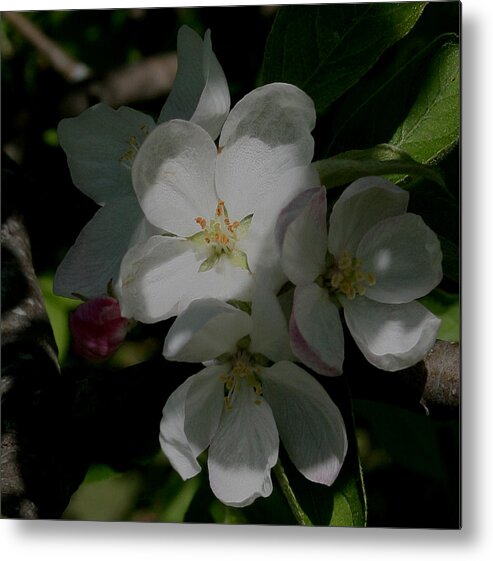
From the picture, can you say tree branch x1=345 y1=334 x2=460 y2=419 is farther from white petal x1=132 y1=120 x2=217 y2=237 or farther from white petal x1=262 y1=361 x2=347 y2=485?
white petal x1=132 y1=120 x2=217 y2=237

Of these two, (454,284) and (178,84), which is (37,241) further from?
(454,284)

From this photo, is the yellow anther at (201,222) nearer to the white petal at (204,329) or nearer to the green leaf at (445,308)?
the white petal at (204,329)

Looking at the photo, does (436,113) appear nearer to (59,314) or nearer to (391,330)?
(391,330)

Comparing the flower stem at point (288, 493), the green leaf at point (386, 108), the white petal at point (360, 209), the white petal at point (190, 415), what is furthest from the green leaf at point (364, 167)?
the flower stem at point (288, 493)

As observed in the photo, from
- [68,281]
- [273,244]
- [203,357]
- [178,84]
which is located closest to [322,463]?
[203,357]

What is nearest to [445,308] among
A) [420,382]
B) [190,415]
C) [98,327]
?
[420,382]

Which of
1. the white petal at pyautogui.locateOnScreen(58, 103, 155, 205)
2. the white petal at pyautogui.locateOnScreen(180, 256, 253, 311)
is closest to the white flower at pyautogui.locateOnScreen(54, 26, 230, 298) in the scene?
the white petal at pyautogui.locateOnScreen(58, 103, 155, 205)
